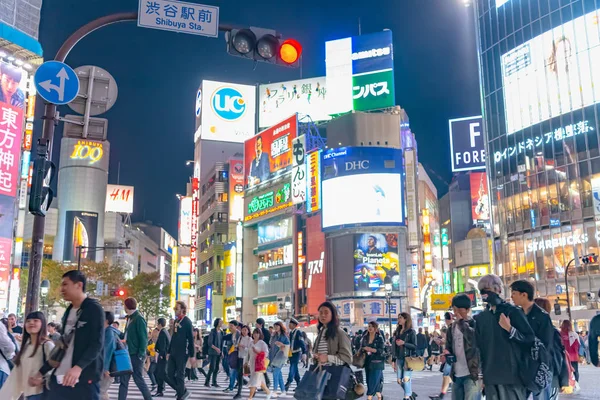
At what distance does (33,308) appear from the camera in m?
9.27

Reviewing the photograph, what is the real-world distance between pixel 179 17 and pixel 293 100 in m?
71.1

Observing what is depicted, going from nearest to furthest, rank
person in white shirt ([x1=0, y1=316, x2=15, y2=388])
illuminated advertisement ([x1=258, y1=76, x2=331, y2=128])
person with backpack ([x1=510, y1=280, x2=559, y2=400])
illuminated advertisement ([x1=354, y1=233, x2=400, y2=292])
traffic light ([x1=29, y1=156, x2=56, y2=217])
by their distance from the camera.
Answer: person with backpack ([x1=510, y1=280, x2=559, y2=400]) < person in white shirt ([x1=0, y1=316, x2=15, y2=388]) < traffic light ([x1=29, y1=156, x2=56, y2=217]) < illuminated advertisement ([x1=354, y1=233, x2=400, y2=292]) < illuminated advertisement ([x1=258, y1=76, x2=331, y2=128])

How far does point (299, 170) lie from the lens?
63.4 m

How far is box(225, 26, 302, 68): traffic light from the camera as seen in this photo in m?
9.13

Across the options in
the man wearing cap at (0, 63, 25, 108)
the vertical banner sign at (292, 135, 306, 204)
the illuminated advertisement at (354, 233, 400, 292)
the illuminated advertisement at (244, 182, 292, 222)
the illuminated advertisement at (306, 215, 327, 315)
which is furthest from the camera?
the illuminated advertisement at (244, 182, 292, 222)

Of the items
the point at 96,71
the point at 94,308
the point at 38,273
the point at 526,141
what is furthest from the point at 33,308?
the point at 526,141

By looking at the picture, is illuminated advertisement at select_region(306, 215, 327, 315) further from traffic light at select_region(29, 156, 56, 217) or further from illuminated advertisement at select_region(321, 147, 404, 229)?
traffic light at select_region(29, 156, 56, 217)

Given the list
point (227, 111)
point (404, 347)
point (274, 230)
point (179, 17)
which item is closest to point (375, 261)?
point (274, 230)

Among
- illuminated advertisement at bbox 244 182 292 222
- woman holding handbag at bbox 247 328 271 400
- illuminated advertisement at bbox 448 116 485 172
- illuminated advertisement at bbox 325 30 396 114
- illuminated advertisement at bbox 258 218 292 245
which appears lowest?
woman holding handbag at bbox 247 328 271 400

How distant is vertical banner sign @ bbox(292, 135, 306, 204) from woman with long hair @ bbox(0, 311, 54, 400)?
56452 mm

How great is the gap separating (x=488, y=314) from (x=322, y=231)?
2197 inches

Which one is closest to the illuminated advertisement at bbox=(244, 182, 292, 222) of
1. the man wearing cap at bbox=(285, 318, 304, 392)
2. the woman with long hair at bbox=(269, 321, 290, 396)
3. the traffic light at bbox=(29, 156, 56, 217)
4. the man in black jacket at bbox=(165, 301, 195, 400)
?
the man wearing cap at bbox=(285, 318, 304, 392)

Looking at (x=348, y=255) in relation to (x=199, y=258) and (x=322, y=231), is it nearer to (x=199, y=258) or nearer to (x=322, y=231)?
(x=322, y=231)

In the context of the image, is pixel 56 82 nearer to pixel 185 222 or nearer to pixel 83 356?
pixel 83 356
